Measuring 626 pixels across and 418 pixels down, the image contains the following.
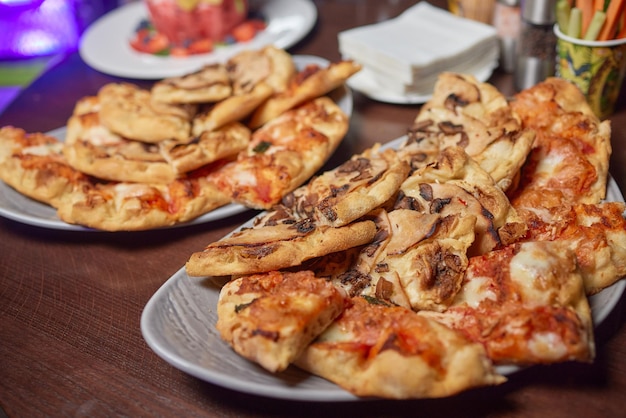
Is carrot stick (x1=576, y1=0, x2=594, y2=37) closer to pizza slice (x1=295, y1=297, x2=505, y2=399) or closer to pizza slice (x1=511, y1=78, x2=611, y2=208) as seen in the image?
pizza slice (x1=511, y1=78, x2=611, y2=208)

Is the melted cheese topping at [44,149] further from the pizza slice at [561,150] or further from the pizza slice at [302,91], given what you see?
the pizza slice at [561,150]

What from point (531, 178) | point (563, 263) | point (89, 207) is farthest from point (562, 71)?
point (89, 207)

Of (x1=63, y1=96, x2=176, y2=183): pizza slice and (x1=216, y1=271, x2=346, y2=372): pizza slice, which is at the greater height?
(x1=216, y1=271, x2=346, y2=372): pizza slice

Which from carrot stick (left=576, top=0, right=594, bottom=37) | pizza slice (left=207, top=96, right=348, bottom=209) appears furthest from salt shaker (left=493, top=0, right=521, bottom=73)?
pizza slice (left=207, top=96, right=348, bottom=209)

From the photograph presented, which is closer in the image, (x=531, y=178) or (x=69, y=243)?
(x=531, y=178)

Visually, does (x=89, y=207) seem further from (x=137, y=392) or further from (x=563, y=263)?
(x=563, y=263)
